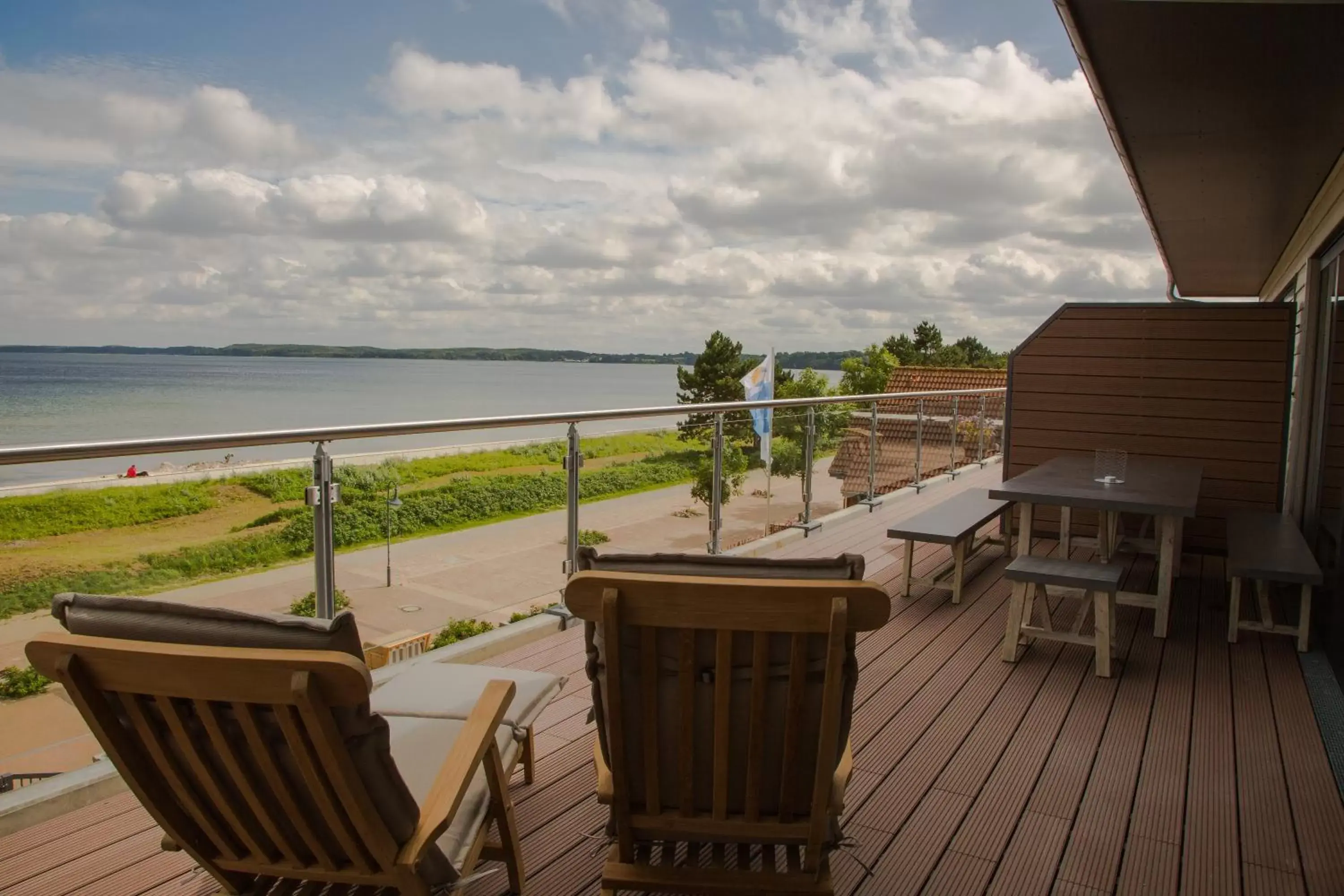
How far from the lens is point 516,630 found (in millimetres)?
4266

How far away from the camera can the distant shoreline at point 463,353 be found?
48.9 metres

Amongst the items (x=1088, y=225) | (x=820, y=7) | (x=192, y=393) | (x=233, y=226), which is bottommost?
(x=192, y=393)

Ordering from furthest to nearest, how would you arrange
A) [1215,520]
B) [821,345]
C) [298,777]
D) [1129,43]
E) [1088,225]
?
[821,345] → [1088,225] → [1215,520] → [1129,43] → [298,777]

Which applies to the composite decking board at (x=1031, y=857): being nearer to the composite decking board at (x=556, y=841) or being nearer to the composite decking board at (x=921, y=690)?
the composite decking board at (x=921, y=690)

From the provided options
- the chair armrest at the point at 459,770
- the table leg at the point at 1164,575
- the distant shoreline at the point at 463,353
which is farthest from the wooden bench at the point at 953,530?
the distant shoreline at the point at 463,353

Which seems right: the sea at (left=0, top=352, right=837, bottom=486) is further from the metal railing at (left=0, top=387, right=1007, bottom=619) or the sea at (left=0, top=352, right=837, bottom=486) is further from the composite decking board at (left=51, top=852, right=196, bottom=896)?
the composite decking board at (left=51, top=852, right=196, bottom=896)

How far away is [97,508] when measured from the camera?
2.78 meters

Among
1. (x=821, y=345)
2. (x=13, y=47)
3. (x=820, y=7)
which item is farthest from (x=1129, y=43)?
(x=13, y=47)

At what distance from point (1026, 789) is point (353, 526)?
2.55 m

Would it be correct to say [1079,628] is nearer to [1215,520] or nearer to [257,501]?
[1215,520]

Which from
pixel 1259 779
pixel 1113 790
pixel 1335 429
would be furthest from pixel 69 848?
pixel 1335 429

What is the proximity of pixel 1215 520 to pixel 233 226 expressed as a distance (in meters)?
96.6

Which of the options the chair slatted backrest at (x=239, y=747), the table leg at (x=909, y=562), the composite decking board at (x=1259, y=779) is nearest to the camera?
the chair slatted backrest at (x=239, y=747)

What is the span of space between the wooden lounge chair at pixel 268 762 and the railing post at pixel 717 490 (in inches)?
146
